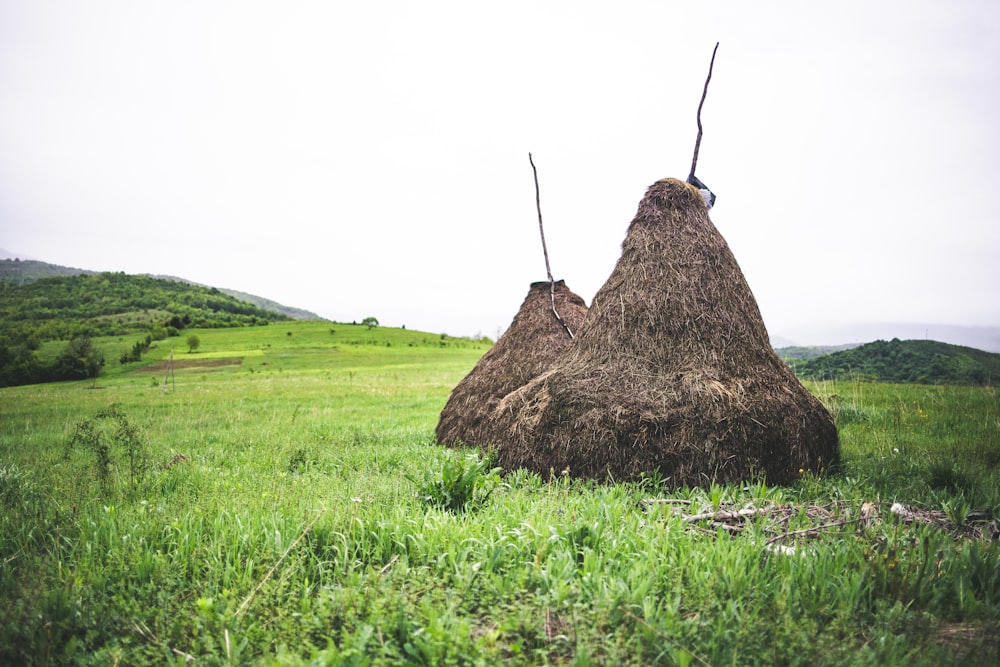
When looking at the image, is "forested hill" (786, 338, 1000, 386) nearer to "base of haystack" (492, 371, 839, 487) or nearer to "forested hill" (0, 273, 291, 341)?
"base of haystack" (492, 371, 839, 487)

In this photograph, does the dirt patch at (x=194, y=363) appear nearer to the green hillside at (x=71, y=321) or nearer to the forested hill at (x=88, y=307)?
the green hillside at (x=71, y=321)

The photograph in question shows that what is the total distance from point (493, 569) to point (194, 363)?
48.1m

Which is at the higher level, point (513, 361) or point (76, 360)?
point (513, 361)

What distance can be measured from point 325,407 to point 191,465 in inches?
320

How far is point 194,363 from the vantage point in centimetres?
4181

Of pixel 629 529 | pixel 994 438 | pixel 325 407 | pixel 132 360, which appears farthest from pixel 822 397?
pixel 132 360

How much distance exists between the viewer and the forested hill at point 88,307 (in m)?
22.6

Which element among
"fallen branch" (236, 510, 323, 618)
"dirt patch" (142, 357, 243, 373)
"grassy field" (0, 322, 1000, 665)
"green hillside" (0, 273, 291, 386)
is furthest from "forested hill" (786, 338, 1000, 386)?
"dirt patch" (142, 357, 243, 373)

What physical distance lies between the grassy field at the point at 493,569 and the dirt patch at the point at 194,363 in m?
38.3

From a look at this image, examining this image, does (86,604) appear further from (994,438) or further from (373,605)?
(994,438)

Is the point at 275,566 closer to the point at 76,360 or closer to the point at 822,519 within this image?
the point at 822,519

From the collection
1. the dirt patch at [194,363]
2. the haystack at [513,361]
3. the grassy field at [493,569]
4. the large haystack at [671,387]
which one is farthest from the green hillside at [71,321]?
the large haystack at [671,387]

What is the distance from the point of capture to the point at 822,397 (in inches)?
380

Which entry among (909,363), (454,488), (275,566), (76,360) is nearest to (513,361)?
(454,488)
